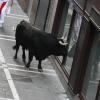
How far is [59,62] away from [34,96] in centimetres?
288

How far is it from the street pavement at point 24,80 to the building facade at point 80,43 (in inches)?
12.8

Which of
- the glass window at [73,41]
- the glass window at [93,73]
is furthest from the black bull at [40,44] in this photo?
the glass window at [93,73]

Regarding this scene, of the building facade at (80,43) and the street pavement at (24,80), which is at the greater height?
the building facade at (80,43)

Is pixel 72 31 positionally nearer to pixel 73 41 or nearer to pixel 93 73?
pixel 73 41

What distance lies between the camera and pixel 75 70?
619 inches

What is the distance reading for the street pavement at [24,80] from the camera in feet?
50.3

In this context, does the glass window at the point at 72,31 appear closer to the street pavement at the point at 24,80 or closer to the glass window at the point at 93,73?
the street pavement at the point at 24,80

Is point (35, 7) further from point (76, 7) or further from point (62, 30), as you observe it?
point (76, 7)

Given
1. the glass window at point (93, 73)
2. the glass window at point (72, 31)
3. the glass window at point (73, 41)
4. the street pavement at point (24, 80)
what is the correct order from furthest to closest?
the glass window at point (72, 31) < the glass window at point (73, 41) < the street pavement at point (24, 80) < the glass window at point (93, 73)

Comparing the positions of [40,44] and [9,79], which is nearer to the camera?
[9,79]

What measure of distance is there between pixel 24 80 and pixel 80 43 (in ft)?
7.30

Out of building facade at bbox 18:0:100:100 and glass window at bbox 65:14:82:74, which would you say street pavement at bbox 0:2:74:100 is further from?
glass window at bbox 65:14:82:74

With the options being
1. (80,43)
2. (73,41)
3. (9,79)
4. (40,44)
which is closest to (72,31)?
(73,41)

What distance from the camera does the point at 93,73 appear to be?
48.5ft
